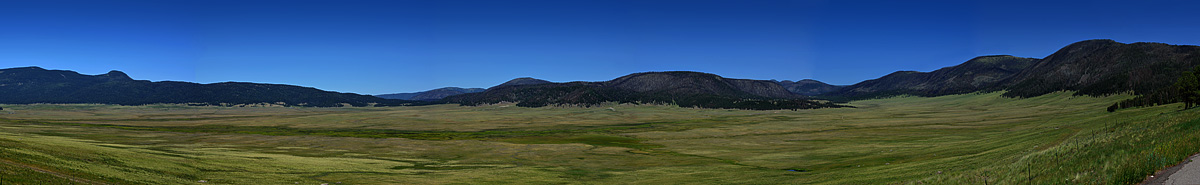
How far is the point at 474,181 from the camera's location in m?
44.3

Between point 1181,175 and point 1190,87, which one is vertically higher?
point 1190,87

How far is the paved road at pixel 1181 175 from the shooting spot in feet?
54.7

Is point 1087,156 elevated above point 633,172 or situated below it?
above

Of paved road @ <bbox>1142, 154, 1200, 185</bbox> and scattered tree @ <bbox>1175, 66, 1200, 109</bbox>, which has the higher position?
scattered tree @ <bbox>1175, 66, 1200, 109</bbox>

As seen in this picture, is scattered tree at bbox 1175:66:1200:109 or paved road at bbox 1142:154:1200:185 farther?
scattered tree at bbox 1175:66:1200:109

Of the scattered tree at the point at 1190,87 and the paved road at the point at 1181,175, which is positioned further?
the scattered tree at the point at 1190,87

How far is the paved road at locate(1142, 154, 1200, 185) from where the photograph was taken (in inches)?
656

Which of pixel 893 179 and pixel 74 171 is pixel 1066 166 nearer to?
pixel 893 179

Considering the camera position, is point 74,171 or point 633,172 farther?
point 633,172

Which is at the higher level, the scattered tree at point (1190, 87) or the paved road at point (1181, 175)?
the scattered tree at point (1190, 87)

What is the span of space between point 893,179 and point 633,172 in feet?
76.8

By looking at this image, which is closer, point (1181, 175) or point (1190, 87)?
point (1181, 175)

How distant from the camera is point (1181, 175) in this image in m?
17.4

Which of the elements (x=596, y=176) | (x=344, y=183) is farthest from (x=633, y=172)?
(x=344, y=183)
